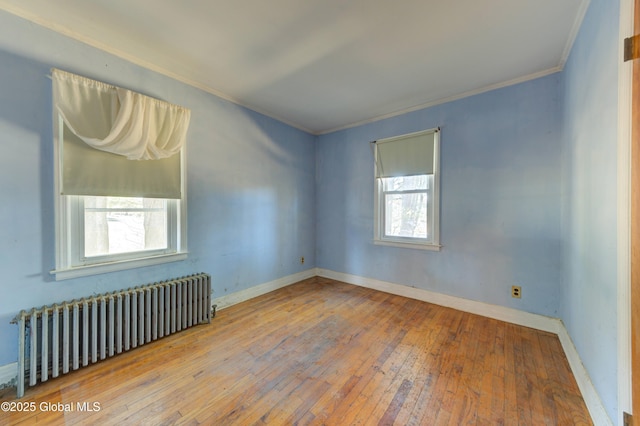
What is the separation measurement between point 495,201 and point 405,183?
108cm

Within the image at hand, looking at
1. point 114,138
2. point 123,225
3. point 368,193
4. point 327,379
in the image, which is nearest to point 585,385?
point 327,379

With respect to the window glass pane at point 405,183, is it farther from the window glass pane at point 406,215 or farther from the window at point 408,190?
the window glass pane at point 406,215

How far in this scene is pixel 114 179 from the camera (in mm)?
2092

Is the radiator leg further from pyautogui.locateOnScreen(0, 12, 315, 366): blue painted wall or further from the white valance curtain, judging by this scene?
the white valance curtain

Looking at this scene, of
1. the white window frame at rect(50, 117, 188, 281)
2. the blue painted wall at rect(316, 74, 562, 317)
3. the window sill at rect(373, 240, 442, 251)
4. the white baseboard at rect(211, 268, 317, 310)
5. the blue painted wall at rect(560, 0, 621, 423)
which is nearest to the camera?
the blue painted wall at rect(560, 0, 621, 423)

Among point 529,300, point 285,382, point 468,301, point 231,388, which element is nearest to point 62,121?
point 231,388

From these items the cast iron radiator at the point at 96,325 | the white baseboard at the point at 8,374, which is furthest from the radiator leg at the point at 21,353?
the white baseboard at the point at 8,374

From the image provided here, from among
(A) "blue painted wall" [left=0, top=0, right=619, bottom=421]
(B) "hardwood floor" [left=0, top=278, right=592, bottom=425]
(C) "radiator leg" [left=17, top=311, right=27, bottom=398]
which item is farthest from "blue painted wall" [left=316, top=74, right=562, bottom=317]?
(C) "radiator leg" [left=17, top=311, right=27, bottom=398]

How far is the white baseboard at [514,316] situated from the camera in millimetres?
1418

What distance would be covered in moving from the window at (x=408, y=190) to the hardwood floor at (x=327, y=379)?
1.14 m

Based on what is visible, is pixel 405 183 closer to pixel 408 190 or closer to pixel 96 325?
pixel 408 190

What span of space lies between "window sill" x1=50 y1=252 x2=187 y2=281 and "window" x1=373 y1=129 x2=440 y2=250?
8.95ft

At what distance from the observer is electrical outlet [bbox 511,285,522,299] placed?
2549 mm

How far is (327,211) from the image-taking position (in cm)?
426
